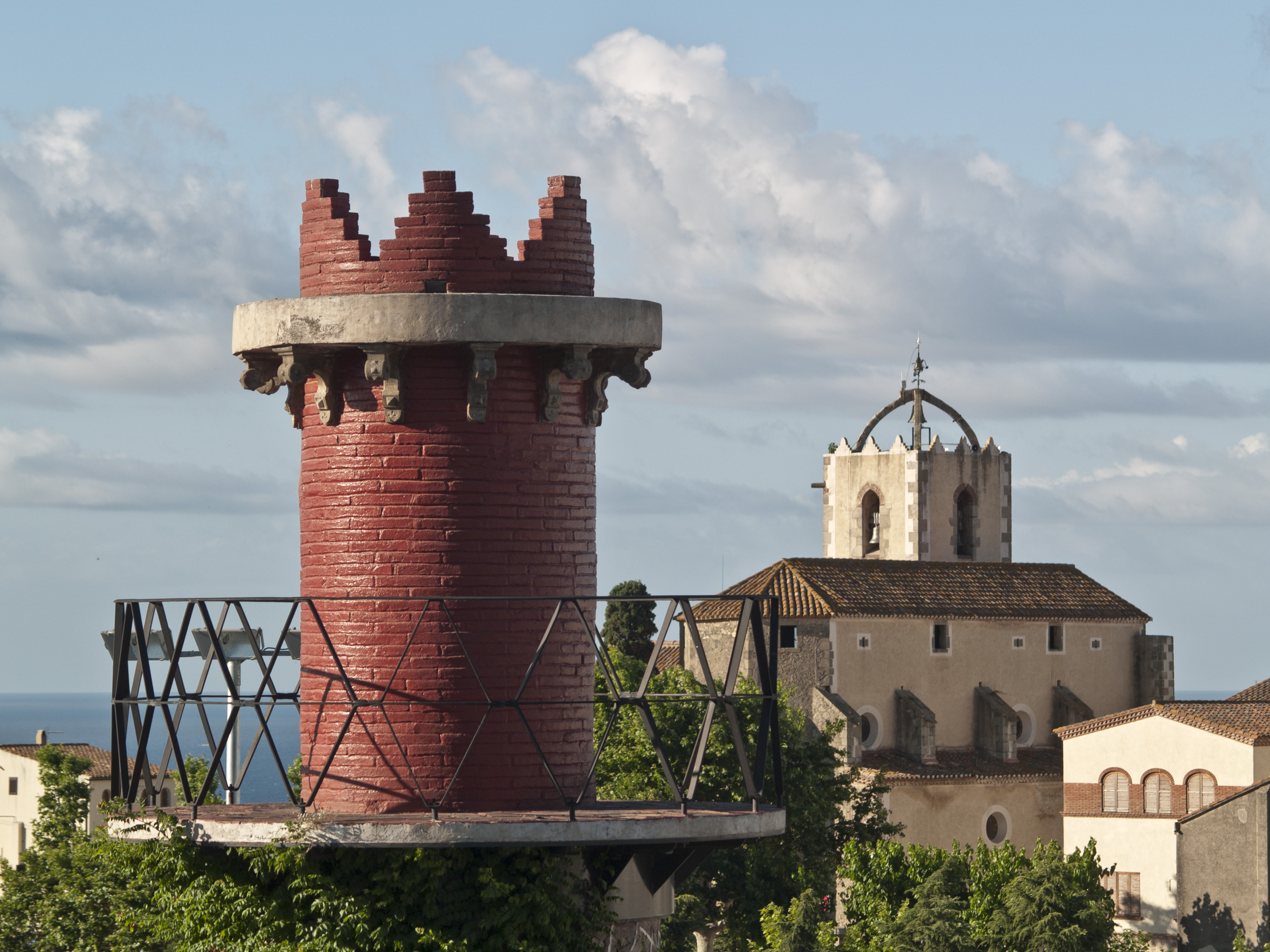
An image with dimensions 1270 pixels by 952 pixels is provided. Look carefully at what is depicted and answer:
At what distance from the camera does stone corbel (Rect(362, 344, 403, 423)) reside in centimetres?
1395

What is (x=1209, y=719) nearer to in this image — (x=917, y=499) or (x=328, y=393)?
(x=917, y=499)

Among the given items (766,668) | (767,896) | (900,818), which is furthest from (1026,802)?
(766,668)

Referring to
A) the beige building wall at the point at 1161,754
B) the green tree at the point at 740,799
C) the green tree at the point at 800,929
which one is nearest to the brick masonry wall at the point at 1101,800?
the beige building wall at the point at 1161,754

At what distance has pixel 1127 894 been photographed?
64.2 meters

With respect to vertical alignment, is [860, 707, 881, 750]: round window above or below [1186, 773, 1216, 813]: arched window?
above

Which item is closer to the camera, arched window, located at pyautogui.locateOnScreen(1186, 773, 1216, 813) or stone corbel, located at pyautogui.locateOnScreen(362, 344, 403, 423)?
stone corbel, located at pyautogui.locateOnScreen(362, 344, 403, 423)

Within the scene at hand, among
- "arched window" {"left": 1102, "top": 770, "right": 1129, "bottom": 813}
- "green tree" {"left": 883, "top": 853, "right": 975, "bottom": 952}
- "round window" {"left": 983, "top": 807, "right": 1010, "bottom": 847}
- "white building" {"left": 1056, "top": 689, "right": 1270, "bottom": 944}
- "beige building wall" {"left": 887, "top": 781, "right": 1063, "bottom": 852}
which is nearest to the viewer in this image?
"green tree" {"left": 883, "top": 853, "right": 975, "bottom": 952}

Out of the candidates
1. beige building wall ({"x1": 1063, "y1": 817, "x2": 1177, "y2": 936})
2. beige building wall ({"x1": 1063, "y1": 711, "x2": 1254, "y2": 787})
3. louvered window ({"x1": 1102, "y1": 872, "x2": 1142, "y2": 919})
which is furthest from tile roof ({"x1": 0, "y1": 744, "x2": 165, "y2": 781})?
louvered window ({"x1": 1102, "y1": 872, "x2": 1142, "y2": 919})

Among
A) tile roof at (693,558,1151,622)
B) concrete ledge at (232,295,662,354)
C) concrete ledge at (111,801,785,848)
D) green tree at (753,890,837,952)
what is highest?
tile roof at (693,558,1151,622)

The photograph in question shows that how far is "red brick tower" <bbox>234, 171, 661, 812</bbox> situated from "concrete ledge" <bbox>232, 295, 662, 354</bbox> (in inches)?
0.5

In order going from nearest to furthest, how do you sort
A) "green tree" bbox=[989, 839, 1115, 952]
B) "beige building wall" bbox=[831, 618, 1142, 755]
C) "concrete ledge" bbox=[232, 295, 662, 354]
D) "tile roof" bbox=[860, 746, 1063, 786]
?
"concrete ledge" bbox=[232, 295, 662, 354] → "green tree" bbox=[989, 839, 1115, 952] → "tile roof" bbox=[860, 746, 1063, 786] → "beige building wall" bbox=[831, 618, 1142, 755]

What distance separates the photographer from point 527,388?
1434 cm

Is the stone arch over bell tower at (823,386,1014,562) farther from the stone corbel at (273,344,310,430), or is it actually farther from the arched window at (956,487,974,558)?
the stone corbel at (273,344,310,430)

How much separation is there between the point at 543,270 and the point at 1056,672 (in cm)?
6216
